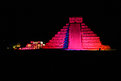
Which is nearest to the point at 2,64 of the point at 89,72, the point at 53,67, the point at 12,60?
the point at 12,60

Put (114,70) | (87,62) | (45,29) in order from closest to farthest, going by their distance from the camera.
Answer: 1. (114,70)
2. (87,62)
3. (45,29)

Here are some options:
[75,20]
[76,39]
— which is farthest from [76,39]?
[75,20]

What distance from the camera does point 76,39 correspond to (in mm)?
11883

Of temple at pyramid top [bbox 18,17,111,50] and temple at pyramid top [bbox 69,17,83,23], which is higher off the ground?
temple at pyramid top [bbox 69,17,83,23]

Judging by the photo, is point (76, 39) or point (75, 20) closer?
point (76, 39)

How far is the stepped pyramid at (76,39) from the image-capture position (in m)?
11.8

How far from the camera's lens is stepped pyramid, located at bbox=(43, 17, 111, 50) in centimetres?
1177

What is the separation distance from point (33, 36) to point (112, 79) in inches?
667

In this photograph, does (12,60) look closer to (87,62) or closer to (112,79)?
(87,62)

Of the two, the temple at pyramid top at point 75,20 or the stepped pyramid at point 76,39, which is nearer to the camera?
the stepped pyramid at point 76,39

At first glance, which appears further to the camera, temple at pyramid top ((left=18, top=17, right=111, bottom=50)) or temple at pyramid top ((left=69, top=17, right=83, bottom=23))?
temple at pyramid top ((left=69, top=17, right=83, bottom=23))

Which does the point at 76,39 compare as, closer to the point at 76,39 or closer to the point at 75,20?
the point at 76,39

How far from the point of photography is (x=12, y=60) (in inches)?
150

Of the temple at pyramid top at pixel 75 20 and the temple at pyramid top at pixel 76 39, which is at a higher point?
the temple at pyramid top at pixel 75 20
